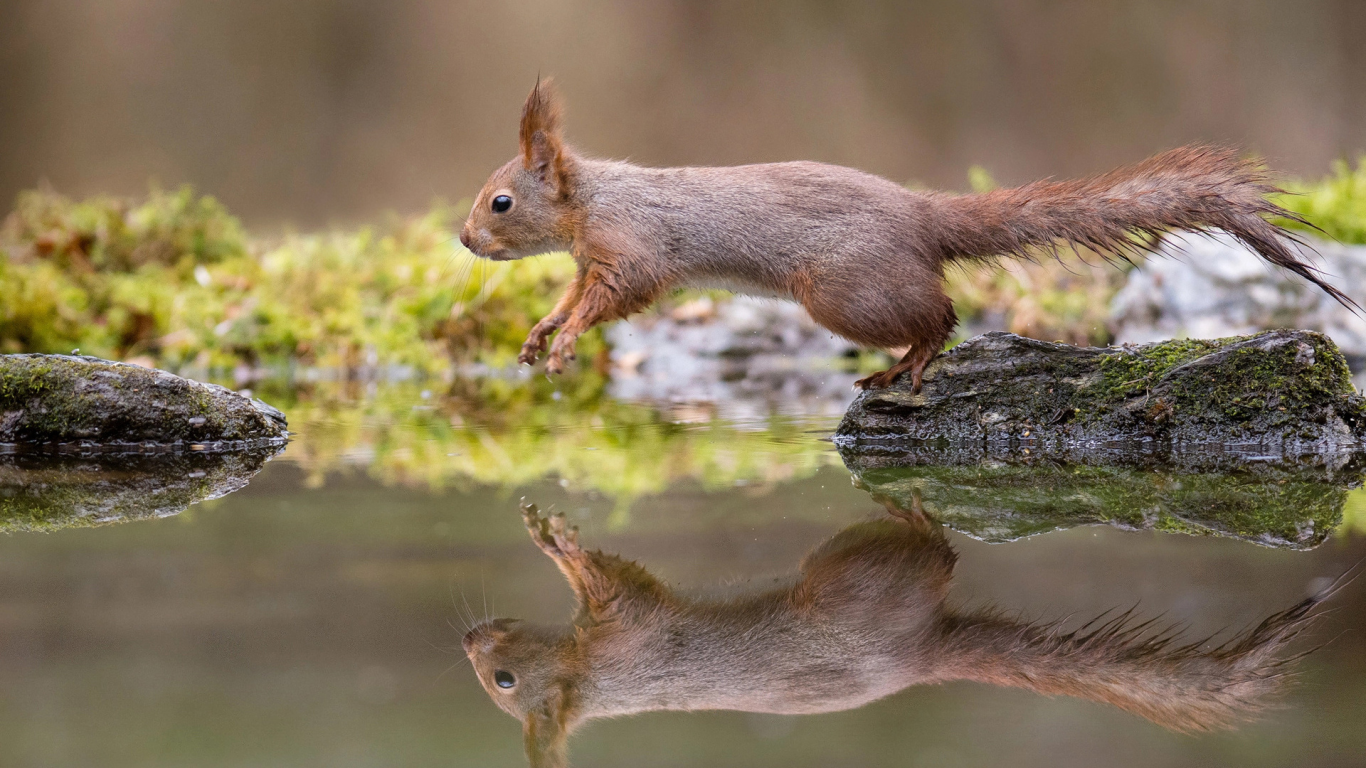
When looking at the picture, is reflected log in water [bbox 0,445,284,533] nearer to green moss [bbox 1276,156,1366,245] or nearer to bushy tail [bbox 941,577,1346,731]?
bushy tail [bbox 941,577,1346,731]

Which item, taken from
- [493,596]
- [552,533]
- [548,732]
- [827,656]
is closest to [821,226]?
[552,533]

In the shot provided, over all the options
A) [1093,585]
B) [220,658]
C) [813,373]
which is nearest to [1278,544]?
[1093,585]

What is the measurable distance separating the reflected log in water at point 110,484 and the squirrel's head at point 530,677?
1.31 m

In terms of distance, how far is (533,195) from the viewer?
399cm

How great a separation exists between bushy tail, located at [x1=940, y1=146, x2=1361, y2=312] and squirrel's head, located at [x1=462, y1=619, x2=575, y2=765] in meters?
2.33

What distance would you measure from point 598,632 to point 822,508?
1023 mm

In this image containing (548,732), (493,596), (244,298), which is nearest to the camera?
(548,732)

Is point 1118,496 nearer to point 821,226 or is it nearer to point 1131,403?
point 1131,403

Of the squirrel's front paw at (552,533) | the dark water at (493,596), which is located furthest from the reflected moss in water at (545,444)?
the squirrel's front paw at (552,533)

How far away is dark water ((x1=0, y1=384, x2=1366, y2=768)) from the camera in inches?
50.2

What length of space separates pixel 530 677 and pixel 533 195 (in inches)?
107

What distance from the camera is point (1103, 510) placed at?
97.1 inches

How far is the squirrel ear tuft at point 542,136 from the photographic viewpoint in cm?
390

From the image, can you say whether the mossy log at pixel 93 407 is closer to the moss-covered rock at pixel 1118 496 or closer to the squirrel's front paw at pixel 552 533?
the squirrel's front paw at pixel 552 533
